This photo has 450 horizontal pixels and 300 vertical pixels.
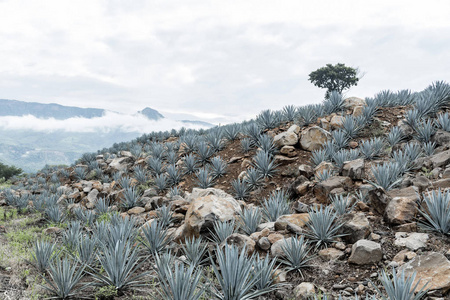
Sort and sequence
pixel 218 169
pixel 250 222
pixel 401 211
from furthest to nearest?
pixel 218 169 → pixel 250 222 → pixel 401 211

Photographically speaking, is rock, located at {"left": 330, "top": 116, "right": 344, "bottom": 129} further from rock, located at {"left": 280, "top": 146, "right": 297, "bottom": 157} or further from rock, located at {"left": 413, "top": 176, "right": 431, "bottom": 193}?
rock, located at {"left": 413, "top": 176, "right": 431, "bottom": 193}

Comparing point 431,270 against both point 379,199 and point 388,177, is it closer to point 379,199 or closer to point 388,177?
point 379,199

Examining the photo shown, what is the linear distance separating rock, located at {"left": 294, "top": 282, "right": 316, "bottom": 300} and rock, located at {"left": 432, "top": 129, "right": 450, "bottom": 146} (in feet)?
16.3

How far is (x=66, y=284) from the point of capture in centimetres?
285

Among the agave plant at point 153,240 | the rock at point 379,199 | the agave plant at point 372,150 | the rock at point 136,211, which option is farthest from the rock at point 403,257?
the rock at point 136,211

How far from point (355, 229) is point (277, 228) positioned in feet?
3.40

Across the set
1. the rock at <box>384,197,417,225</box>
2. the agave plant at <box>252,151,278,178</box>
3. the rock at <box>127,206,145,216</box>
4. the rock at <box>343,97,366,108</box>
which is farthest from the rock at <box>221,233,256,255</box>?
the rock at <box>343,97,366,108</box>

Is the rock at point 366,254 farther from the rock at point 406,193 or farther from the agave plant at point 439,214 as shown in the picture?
the rock at point 406,193

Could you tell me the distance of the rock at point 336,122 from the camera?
8.21 meters

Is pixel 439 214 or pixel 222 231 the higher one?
pixel 439 214

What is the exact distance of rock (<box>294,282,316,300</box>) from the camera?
281 cm

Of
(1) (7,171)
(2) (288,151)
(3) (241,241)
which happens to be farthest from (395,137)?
(1) (7,171)

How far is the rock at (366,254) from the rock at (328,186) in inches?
75.2

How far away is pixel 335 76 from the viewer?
4025 centimetres
